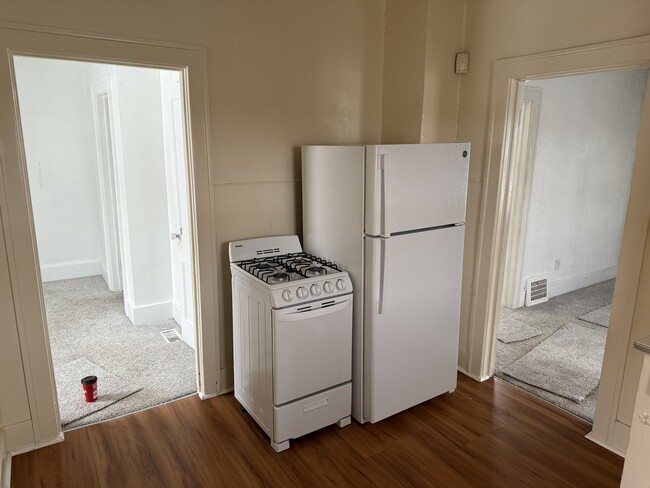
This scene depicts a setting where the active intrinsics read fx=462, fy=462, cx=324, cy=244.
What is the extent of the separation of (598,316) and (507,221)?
2.15 meters

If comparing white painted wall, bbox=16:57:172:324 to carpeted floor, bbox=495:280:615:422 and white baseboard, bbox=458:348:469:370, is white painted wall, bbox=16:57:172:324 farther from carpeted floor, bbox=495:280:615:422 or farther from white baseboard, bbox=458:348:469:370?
carpeted floor, bbox=495:280:615:422

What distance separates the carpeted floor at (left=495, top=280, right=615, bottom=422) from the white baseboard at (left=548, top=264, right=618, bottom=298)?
2.0 inches

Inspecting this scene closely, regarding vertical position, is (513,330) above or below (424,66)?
below

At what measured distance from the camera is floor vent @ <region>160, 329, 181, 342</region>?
152 inches

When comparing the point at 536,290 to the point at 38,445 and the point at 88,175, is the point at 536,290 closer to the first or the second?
the point at 38,445

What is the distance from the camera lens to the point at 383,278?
8.35 feet

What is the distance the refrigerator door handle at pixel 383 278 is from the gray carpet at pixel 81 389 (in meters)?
1.76

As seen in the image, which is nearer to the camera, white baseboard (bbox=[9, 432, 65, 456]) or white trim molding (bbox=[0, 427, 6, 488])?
white trim molding (bbox=[0, 427, 6, 488])

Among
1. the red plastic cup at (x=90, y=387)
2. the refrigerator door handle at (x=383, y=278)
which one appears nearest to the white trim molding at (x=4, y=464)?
the red plastic cup at (x=90, y=387)

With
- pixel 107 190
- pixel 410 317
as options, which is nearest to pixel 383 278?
pixel 410 317

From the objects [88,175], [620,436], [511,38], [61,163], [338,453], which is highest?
[511,38]

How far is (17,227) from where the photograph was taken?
7.48ft

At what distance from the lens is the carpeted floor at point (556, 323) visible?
3.02 meters

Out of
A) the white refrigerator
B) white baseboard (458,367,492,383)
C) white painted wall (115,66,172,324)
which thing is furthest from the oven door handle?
white painted wall (115,66,172,324)
